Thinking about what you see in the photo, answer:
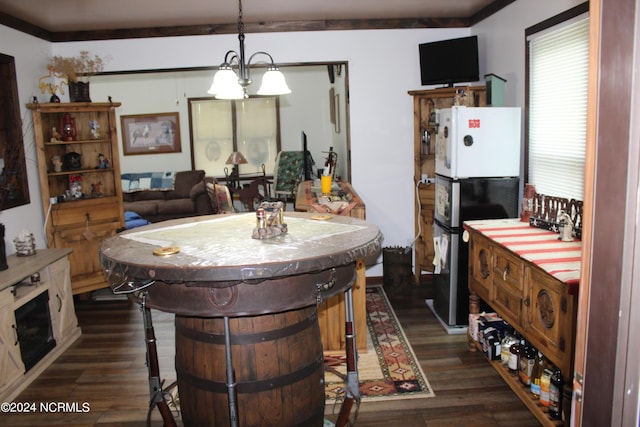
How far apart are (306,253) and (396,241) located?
311 centimetres

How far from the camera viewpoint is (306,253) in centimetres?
190

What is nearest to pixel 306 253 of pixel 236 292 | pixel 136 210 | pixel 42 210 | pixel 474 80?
pixel 236 292

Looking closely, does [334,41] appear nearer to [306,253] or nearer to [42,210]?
[42,210]

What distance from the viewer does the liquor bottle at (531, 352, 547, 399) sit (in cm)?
262

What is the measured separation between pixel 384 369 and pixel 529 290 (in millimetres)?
1099

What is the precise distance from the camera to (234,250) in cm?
199

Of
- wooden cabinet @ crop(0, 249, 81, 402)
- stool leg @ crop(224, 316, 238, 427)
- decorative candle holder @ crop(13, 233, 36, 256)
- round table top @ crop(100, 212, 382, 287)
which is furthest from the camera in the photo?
decorative candle holder @ crop(13, 233, 36, 256)

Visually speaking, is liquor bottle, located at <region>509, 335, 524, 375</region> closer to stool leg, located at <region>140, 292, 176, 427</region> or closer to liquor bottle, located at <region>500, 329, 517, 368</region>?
liquor bottle, located at <region>500, 329, 517, 368</region>

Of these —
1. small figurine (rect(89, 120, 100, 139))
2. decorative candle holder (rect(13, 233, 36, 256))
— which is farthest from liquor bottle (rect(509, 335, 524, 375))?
small figurine (rect(89, 120, 100, 139))

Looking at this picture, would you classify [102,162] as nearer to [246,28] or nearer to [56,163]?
[56,163]

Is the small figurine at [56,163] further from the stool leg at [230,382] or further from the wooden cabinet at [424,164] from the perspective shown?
the stool leg at [230,382]

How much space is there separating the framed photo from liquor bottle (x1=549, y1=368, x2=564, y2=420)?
7.38 meters

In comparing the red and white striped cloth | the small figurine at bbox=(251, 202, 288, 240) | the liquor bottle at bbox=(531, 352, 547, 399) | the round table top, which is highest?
the small figurine at bbox=(251, 202, 288, 240)

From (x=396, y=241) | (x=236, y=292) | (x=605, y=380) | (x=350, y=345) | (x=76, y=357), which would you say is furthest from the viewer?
(x=396, y=241)
